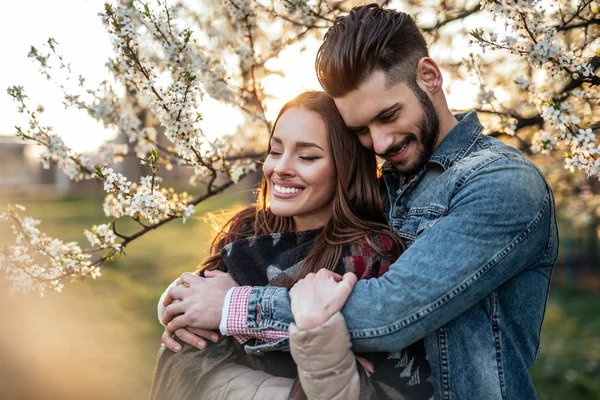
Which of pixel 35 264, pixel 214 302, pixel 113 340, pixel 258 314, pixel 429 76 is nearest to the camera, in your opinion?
pixel 258 314

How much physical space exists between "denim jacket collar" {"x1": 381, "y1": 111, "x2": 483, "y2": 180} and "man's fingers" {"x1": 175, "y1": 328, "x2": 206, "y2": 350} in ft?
3.60

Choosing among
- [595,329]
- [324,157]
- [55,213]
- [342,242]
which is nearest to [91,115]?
[324,157]

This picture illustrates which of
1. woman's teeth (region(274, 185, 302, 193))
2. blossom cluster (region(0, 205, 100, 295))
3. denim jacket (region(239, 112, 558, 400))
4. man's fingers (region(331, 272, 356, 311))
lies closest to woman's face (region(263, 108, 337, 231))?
woman's teeth (region(274, 185, 302, 193))

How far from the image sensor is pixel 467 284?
196 cm

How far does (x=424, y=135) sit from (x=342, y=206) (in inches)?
17.6

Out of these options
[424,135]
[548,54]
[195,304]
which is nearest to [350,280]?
[195,304]

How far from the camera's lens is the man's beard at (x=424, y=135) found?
2.44 metres

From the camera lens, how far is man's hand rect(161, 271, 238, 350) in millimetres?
2273

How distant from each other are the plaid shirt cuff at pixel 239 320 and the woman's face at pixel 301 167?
493 millimetres

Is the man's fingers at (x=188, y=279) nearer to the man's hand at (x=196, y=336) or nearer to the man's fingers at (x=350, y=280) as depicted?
the man's hand at (x=196, y=336)

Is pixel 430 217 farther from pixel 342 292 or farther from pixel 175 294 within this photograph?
pixel 175 294

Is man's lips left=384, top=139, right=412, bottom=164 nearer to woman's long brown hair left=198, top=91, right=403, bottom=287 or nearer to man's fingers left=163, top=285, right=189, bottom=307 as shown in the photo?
woman's long brown hair left=198, top=91, right=403, bottom=287

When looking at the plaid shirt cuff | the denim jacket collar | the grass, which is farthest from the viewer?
the grass

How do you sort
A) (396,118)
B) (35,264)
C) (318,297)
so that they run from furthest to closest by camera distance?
1. (35,264)
2. (396,118)
3. (318,297)
